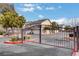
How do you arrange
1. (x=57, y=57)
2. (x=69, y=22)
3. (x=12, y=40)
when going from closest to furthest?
1. (x=57, y=57)
2. (x=69, y=22)
3. (x=12, y=40)

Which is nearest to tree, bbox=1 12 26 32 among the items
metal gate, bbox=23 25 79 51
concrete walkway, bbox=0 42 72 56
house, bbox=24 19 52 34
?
house, bbox=24 19 52 34

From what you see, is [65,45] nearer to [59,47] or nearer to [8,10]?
[59,47]

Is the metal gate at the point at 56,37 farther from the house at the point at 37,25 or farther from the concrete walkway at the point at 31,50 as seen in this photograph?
the concrete walkway at the point at 31,50

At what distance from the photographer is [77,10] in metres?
6.77

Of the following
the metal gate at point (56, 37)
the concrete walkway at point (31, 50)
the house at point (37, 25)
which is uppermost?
the house at point (37, 25)

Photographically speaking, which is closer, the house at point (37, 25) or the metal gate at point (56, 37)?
the metal gate at point (56, 37)

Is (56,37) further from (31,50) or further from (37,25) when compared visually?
(31,50)

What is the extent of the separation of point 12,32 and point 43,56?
135 centimetres

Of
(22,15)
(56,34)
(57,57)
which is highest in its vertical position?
(22,15)

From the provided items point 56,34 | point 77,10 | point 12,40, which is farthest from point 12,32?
point 77,10

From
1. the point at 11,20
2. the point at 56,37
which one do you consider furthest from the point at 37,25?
the point at 11,20

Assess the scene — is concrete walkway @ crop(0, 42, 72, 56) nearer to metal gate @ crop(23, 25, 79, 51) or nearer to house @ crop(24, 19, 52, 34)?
metal gate @ crop(23, 25, 79, 51)

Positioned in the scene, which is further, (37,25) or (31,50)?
(37,25)

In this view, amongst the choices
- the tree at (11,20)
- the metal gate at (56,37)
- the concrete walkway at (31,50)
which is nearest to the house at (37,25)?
the metal gate at (56,37)
